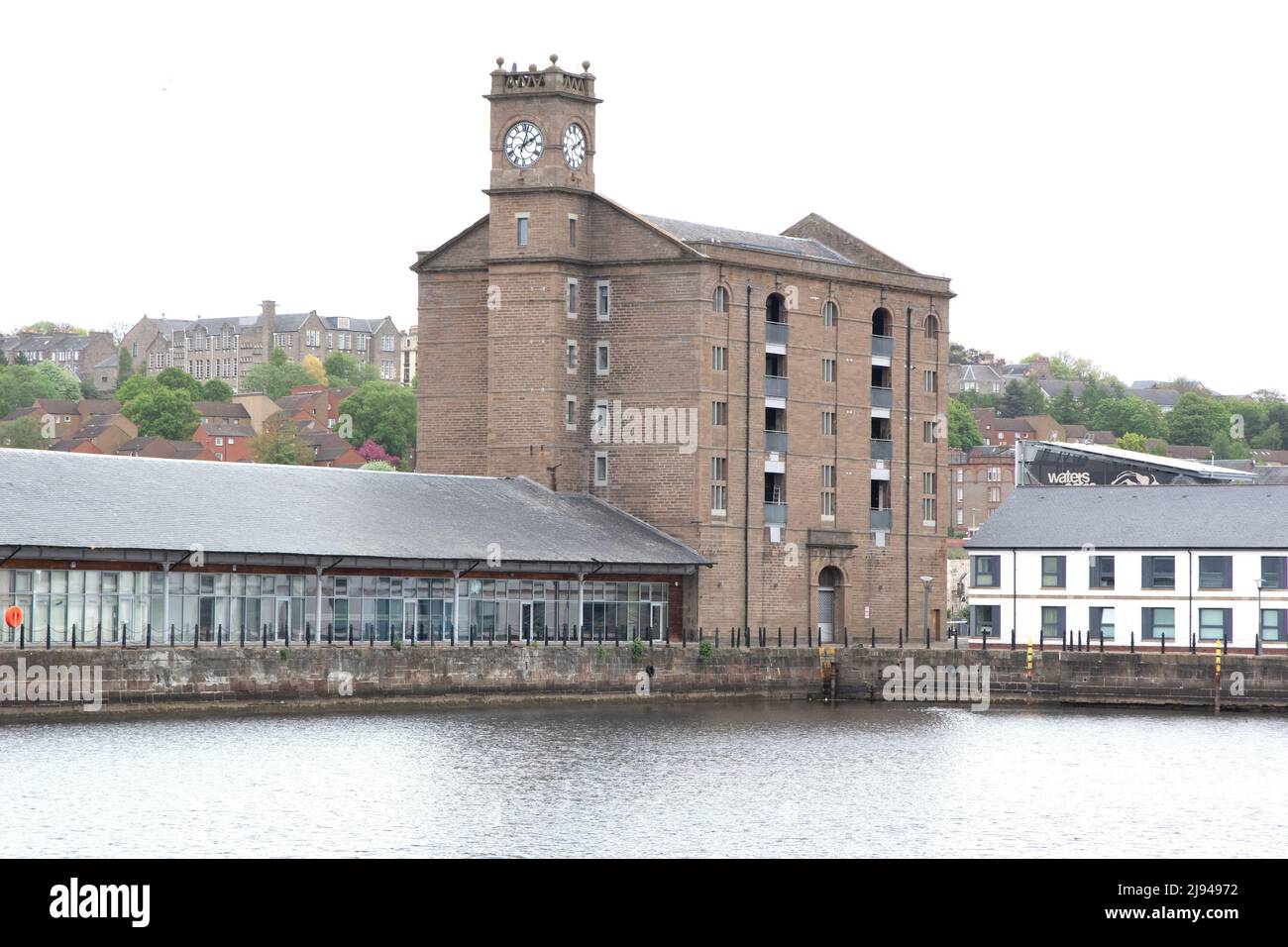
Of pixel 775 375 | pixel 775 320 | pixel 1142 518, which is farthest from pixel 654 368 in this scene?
Answer: pixel 1142 518

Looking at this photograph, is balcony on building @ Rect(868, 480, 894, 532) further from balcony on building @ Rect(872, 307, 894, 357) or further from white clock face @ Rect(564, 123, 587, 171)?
white clock face @ Rect(564, 123, 587, 171)

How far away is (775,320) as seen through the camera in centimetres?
10462

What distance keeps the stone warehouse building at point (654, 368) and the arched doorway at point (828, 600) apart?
0.31 ft

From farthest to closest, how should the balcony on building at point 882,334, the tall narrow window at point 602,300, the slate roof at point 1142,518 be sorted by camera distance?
the balcony on building at point 882,334, the tall narrow window at point 602,300, the slate roof at point 1142,518

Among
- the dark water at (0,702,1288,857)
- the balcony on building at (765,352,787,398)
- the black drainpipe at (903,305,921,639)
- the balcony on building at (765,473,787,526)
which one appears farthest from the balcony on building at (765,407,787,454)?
the dark water at (0,702,1288,857)

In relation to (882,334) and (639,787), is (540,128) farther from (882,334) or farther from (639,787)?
(639,787)

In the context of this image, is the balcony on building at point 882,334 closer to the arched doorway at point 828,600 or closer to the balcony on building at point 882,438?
the balcony on building at point 882,438

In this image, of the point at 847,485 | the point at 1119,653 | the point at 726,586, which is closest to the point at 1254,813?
the point at 1119,653

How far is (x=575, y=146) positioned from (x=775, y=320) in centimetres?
1164

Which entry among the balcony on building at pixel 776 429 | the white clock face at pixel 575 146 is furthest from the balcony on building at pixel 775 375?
the white clock face at pixel 575 146

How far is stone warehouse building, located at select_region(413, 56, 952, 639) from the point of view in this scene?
331 feet

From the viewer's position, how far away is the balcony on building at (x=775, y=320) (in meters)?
104

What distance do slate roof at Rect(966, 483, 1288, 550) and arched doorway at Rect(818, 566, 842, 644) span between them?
387 inches
